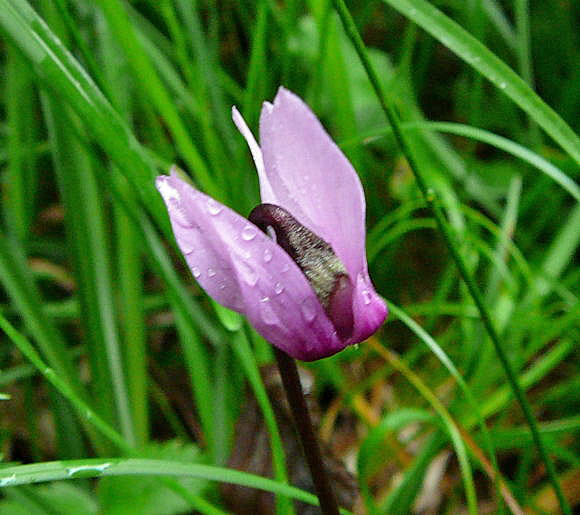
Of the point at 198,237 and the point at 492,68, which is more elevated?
the point at 198,237

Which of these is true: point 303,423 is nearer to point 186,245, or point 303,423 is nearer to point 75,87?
point 186,245

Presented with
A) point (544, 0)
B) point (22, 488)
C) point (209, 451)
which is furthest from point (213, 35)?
point (544, 0)

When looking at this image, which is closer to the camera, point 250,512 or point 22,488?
point 22,488

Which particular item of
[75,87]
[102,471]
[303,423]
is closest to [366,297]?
[303,423]

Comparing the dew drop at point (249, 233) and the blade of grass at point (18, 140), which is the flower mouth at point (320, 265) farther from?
the blade of grass at point (18, 140)

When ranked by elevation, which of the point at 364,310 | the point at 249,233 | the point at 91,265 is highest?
the point at 249,233

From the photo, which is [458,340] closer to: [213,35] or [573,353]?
[573,353]
